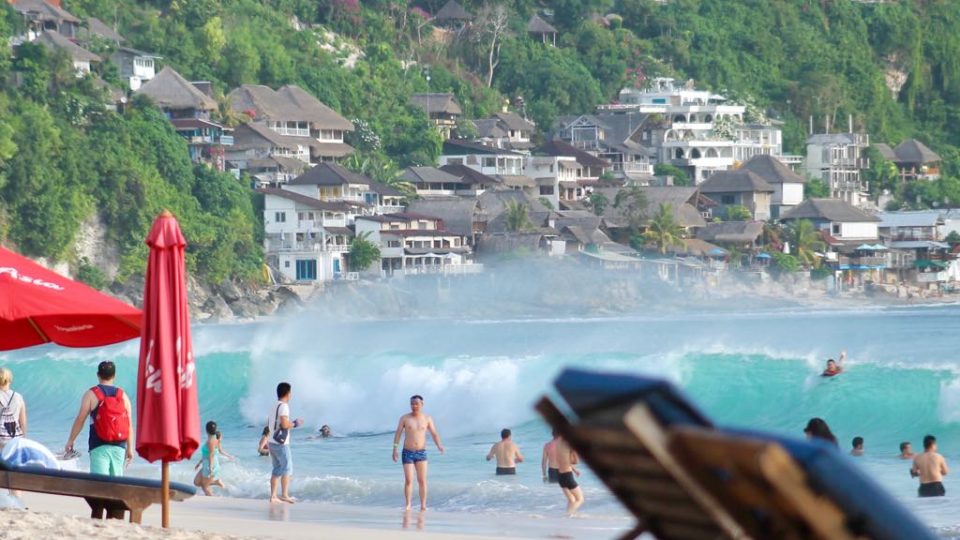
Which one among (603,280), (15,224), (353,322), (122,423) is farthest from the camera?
(603,280)

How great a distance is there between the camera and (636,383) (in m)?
2.85

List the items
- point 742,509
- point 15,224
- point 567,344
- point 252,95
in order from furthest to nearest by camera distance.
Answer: point 252,95, point 15,224, point 567,344, point 742,509

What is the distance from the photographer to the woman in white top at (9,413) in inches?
395

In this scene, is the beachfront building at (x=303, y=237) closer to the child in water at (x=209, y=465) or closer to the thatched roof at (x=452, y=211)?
the thatched roof at (x=452, y=211)

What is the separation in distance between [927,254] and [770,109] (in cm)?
2377

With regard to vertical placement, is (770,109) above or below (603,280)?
above

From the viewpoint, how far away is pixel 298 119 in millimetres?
81188

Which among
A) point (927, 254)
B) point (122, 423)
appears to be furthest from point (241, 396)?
point (927, 254)

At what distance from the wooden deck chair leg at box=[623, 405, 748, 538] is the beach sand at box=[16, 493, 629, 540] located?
7.24 m

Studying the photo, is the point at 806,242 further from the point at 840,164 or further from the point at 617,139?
the point at 840,164

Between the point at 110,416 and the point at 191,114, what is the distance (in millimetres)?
67688

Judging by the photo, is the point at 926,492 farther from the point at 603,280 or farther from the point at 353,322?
the point at 603,280

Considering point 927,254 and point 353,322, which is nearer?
point 353,322

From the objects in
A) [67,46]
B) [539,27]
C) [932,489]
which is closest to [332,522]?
[932,489]
